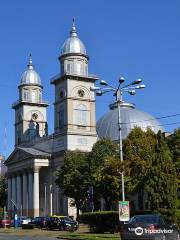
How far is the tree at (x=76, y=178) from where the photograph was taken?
81.2 m

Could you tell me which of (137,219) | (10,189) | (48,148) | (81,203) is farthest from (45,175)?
(137,219)

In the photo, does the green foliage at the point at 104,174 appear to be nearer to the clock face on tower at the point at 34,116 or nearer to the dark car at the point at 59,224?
the dark car at the point at 59,224

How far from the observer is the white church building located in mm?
104688

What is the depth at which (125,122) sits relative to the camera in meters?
119

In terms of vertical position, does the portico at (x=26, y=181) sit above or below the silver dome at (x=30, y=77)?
below

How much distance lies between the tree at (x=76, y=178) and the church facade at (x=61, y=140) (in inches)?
660

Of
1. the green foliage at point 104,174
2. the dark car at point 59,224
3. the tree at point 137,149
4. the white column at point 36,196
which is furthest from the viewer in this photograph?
the white column at point 36,196

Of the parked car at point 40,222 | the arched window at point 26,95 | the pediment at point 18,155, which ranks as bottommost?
the parked car at point 40,222

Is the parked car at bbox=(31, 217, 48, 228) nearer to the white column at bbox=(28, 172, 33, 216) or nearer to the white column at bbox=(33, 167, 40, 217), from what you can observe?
the white column at bbox=(33, 167, 40, 217)

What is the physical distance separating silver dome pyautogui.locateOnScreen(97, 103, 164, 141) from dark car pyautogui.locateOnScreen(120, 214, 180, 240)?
3610 inches

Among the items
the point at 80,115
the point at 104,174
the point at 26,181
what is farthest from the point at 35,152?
the point at 104,174

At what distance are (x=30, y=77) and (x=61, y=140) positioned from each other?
29.1 m

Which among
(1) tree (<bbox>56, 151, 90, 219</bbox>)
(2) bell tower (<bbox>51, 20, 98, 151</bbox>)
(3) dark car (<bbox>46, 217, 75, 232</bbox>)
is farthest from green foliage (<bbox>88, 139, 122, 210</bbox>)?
(2) bell tower (<bbox>51, 20, 98, 151</bbox>)

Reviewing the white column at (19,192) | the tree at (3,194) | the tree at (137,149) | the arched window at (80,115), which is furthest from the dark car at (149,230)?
the tree at (3,194)
